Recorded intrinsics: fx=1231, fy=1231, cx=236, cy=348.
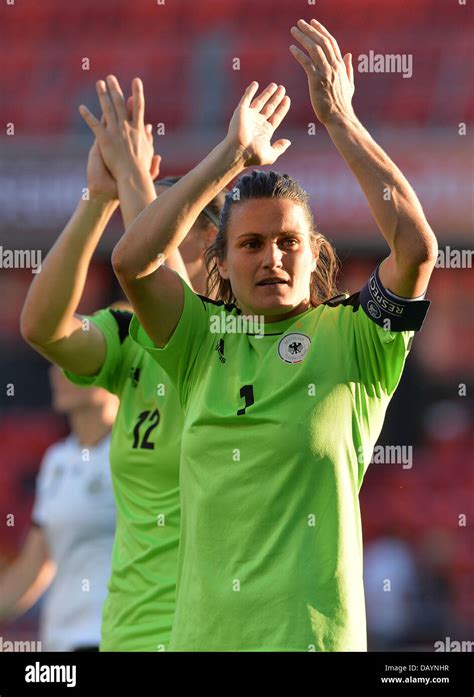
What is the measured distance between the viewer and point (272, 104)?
265 cm

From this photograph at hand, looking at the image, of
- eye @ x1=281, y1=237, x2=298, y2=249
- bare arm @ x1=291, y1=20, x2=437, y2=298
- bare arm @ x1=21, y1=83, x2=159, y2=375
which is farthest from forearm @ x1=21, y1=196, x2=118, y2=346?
bare arm @ x1=291, y1=20, x2=437, y2=298

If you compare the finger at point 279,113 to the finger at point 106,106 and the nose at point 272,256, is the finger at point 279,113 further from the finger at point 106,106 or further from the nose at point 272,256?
the finger at point 106,106

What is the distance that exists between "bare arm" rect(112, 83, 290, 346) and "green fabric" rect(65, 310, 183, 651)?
61 cm

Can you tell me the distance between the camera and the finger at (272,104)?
8.66 ft

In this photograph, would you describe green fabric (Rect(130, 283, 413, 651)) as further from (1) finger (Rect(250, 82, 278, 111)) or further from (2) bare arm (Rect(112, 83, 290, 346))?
(1) finger (Rect(250, 82, 278, 111))

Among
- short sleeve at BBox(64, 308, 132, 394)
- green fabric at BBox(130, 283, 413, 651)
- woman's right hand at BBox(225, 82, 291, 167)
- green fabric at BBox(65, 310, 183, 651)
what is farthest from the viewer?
short sleeve at BBox(64, 308, 132, 394)

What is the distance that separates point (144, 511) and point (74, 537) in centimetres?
128

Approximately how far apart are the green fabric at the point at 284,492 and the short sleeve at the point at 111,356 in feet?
2.88

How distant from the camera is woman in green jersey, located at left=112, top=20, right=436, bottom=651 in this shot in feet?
7.56

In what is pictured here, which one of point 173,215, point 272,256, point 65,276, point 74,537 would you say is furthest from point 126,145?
point 74,537
